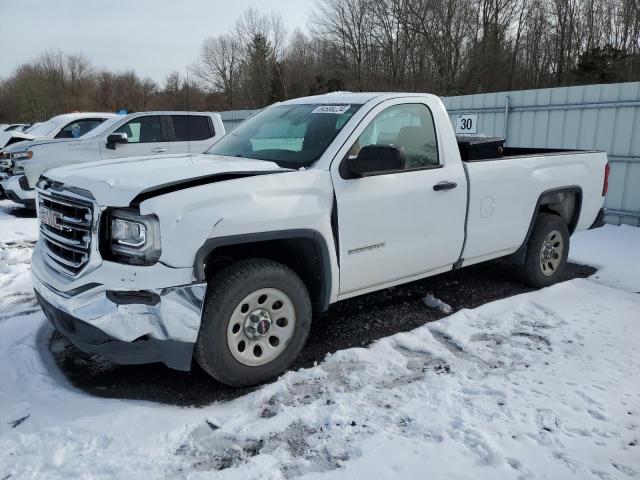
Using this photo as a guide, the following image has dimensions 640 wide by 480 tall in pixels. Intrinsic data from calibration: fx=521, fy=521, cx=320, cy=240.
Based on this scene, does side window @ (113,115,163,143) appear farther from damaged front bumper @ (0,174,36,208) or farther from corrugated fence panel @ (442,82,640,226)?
corrugated fence panel @ (442,82,640,226)

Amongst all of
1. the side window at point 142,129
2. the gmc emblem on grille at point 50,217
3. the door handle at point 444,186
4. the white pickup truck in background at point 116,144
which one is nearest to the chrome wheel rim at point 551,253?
the door handle at point 444,186

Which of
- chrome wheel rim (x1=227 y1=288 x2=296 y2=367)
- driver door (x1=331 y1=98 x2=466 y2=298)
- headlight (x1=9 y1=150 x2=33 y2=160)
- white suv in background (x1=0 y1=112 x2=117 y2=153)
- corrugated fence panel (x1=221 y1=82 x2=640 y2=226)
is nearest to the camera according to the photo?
chrome wheel rim (x1=227 y1=288 x2=296 y2=367)

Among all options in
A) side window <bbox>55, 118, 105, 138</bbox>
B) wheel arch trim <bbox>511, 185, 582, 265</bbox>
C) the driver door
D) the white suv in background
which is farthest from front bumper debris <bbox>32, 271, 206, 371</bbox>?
side window <bbox>55, 118, 105, 138</bbox>

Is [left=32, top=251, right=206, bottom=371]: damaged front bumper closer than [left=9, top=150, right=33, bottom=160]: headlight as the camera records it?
Yes

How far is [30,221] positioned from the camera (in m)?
9.01

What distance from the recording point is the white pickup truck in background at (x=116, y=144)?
9188mm

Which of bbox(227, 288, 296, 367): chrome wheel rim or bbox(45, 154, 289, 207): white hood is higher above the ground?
bbox(45, 154, 289, 207): white hood

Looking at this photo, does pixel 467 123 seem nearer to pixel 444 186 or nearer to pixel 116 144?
pixel 116 144

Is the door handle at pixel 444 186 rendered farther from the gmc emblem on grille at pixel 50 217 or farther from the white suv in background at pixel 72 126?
the white suv in background at pixel 72 126

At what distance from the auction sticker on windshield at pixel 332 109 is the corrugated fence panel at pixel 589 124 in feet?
21.2

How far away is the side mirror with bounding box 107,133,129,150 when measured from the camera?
9039 millimetres

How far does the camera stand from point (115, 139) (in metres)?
9.04

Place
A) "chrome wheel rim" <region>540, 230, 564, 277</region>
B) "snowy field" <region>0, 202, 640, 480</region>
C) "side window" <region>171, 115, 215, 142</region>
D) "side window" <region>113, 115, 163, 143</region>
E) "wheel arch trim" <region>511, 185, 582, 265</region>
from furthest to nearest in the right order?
1. "side window" <region>171, 115, 215, 142</region>
2. "side window" <region>113, 115, 163, 143</region>
3. "chrome wheel rim" <region>540, 230, 564, 277</region>
4. "wheel arch trim" <region>511, 185, 582, 265</region>
5. "snowy field" <region>0, 202, 640, 480</region>

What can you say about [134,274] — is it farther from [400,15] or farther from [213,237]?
[400,15]
